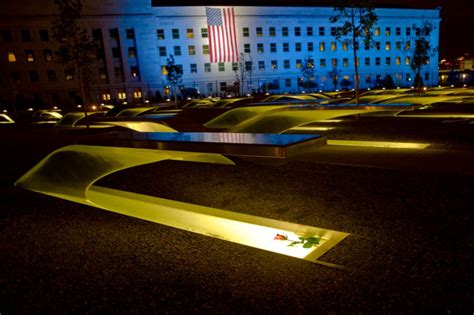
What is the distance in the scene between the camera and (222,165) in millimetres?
8391

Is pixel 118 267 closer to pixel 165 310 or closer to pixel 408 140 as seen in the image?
pixel 165 310

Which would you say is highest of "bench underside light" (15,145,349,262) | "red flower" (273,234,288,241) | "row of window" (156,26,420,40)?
"row of window" (156,26,420,40)

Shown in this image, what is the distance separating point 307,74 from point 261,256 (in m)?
64.0

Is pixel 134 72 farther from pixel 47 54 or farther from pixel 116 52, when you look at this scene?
pixel 47 54

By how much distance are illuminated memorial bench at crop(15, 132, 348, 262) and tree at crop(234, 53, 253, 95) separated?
5407cm

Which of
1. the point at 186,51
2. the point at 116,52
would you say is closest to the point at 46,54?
the point at 116,52

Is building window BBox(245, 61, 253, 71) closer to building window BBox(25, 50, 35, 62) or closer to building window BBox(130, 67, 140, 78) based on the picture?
building window BBox(130, 67, 140, 78)

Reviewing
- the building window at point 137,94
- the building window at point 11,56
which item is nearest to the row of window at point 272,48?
the building window at point 137,94

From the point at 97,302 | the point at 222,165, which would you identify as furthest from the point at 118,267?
the point at 222,165

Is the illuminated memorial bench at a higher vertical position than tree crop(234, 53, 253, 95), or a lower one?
lower

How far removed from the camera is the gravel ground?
9.64ft

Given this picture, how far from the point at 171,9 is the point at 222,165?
5866cm

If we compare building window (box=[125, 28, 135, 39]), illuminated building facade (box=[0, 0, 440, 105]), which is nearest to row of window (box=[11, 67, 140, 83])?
Result: illuminated building facade (box=[0, 0, 440, 105])

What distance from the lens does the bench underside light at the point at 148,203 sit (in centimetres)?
411
